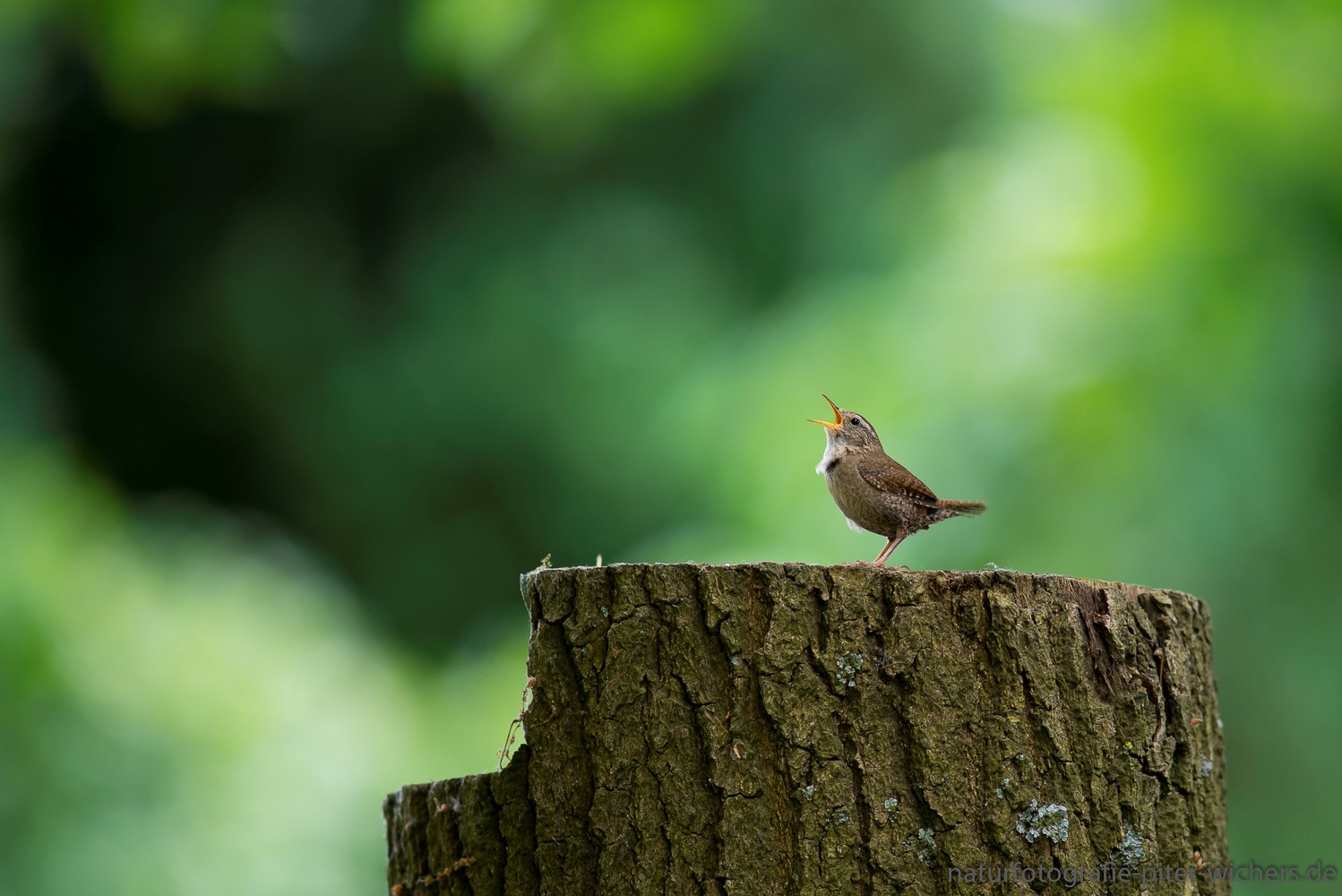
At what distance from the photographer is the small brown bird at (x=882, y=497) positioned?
A: 8.39 ft

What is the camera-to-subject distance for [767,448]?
4.07m

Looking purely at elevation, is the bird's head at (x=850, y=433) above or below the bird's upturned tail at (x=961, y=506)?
above

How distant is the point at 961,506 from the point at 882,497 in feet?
0.72

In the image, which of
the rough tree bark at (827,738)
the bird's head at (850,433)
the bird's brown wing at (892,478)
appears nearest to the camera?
the rough tree bark at (827,738)

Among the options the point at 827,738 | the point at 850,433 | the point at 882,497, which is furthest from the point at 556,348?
the point at 827,738

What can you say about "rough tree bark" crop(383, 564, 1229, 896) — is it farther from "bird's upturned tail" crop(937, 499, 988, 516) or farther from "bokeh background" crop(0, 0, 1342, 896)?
"bokeh background" crop(0, 0, 1342, 896)

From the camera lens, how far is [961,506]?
266 centimetres

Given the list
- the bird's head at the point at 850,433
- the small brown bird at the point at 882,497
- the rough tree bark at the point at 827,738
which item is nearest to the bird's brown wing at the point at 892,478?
the small brown bird at the point at 882,497

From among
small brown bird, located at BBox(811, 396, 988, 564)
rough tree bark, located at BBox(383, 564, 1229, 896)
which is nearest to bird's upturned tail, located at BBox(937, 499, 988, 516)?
small brown bird, located at BBox(811, 396, 988, 564)

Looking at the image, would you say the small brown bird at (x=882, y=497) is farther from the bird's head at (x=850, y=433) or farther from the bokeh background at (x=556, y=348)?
the bokeh background at (x=556, y=348)

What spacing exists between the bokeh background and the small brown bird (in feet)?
3.43

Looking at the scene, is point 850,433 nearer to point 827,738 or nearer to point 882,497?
point 882,497

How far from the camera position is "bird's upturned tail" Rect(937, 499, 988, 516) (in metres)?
2.63

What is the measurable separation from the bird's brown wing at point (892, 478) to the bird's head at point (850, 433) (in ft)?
0.57
